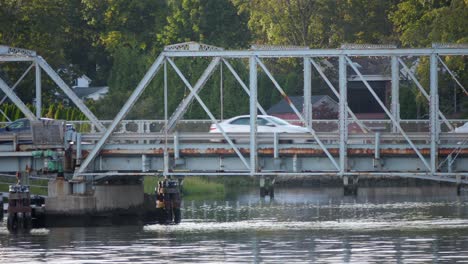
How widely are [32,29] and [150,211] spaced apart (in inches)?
1803

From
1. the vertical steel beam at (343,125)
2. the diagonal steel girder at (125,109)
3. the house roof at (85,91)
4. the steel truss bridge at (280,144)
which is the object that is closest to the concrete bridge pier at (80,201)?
the steel truss bridge at (280,144)

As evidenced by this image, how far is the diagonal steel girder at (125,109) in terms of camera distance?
68.4 metres

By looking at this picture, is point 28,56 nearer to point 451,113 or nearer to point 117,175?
point 117,175

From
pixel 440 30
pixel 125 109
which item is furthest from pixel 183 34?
pixel 125 109

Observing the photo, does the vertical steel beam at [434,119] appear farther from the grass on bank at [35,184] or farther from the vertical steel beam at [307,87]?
the grass on bank at [35,184]

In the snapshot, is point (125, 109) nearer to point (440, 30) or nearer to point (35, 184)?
point (35, 184)

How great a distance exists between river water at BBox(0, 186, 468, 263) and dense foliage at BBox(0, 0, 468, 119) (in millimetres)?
28336

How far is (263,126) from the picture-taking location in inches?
3100

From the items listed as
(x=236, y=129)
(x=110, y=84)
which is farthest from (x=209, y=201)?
(x=110, y=84)

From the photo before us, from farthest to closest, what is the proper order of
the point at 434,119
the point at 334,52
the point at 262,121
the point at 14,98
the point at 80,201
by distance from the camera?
1. the point at 262,121
2. the point at 80,201
3. the point at 14,98
4. the point at 434,119
5. the point at 334,52

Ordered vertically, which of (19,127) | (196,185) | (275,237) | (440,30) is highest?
(440,30)

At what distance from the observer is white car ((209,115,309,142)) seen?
7724 centimetres

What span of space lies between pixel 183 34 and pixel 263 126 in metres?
61.3

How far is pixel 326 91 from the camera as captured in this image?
13662cm
